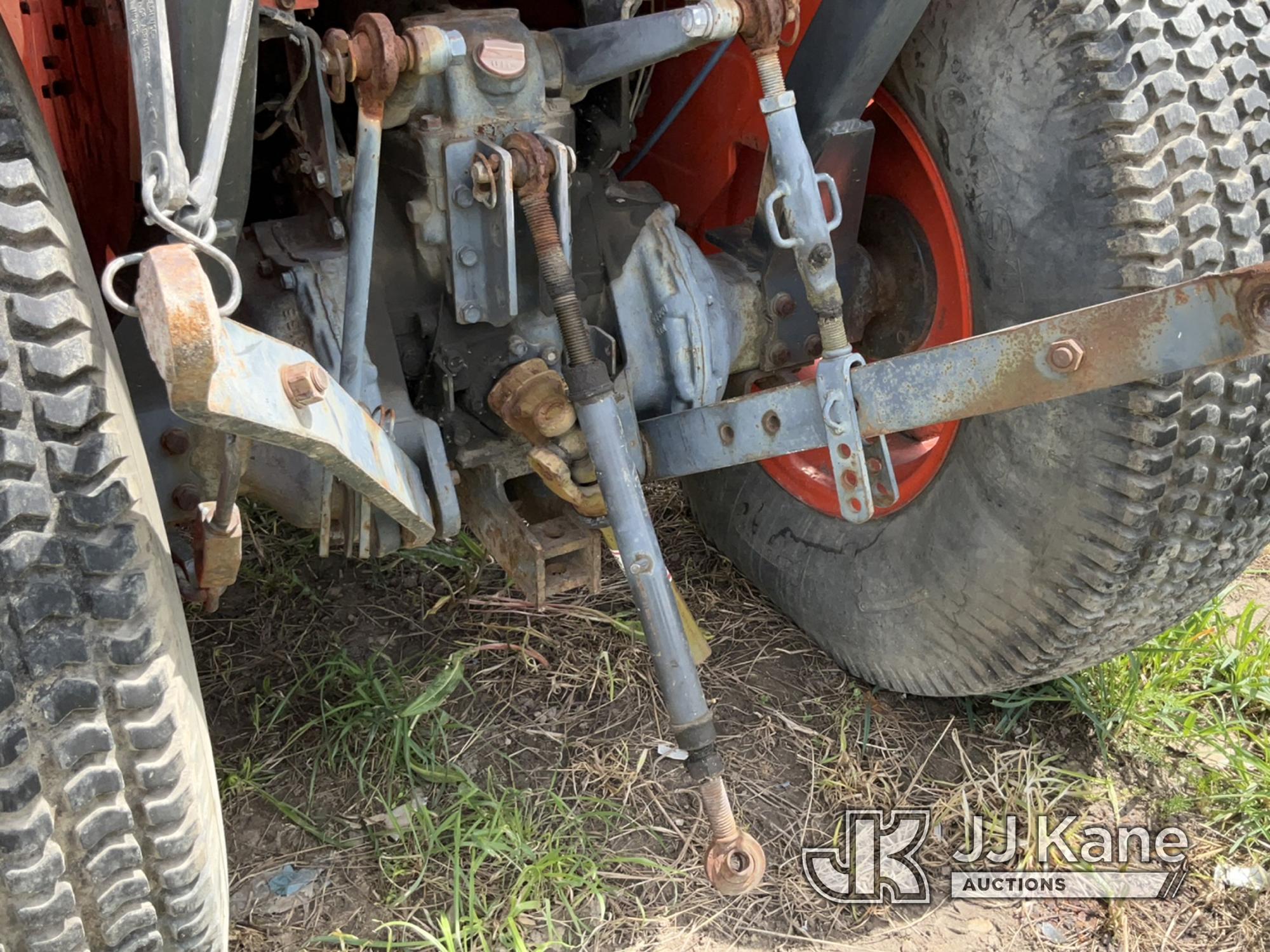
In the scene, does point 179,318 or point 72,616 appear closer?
point 179,318

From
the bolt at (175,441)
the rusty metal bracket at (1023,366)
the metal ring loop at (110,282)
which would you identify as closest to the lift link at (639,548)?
the rusty metal bracket at (1023,366)

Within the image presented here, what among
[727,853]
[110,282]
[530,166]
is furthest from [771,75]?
[727,853]

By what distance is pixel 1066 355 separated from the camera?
1268mm

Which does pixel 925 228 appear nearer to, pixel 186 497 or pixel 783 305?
pixel 783 305

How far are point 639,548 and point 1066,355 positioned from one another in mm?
590

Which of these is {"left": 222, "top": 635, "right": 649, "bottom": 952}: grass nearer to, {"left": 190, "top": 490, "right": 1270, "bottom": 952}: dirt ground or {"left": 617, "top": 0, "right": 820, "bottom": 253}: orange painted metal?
{"left": 190, "top": 490, "right": 1270, "bottom": 952}: dirt ground

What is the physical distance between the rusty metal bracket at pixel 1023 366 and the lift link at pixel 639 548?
208 mm

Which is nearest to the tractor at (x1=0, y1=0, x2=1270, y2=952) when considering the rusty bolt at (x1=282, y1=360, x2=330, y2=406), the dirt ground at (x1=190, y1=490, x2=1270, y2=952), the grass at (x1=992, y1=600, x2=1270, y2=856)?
the rusty bolt at (x1=282, y1=360, x2=330, y2=406)

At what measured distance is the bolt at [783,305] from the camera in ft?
6.13

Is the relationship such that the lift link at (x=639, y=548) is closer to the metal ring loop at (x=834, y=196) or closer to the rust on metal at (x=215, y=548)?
the metal ring loop at (x=834, y=196)

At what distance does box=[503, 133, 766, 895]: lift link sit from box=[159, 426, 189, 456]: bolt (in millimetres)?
512

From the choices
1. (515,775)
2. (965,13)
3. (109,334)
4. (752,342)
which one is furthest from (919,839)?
(109,334)

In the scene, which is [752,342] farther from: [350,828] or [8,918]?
[8,918]

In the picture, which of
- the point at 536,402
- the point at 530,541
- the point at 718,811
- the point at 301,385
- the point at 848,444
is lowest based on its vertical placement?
the point at 718,811
